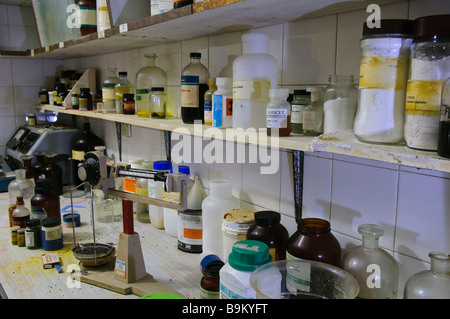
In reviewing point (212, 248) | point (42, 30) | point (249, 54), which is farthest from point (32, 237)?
point (42, 30)

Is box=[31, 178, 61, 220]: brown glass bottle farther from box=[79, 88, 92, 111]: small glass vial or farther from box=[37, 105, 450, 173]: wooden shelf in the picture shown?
box=[37, 105, 450, 173]: wooden shelf

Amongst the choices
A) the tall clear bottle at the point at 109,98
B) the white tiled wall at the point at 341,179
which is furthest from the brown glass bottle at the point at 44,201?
the white tiled wall at the point at 341,179

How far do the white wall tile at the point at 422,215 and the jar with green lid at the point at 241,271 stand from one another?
385 mm

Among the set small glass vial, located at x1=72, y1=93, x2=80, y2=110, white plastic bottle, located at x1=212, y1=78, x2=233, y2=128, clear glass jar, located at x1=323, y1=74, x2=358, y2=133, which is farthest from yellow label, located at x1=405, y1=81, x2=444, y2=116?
small glass vial, located at x1=72, y1=93, x2=80, y2=110

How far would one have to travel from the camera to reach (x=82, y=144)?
253 cm

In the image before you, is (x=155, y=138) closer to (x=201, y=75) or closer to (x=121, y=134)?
(x=121, y=134)

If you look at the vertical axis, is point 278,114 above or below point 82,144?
above

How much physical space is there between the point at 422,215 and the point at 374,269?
0.60 feet

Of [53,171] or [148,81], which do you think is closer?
[148,81]

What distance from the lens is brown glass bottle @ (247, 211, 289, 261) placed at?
113 cm

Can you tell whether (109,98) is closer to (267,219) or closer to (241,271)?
(267,219)

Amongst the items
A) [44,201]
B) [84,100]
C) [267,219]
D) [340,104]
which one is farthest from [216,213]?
[84,100]

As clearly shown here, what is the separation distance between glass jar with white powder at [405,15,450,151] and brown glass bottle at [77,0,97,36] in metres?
1.66
